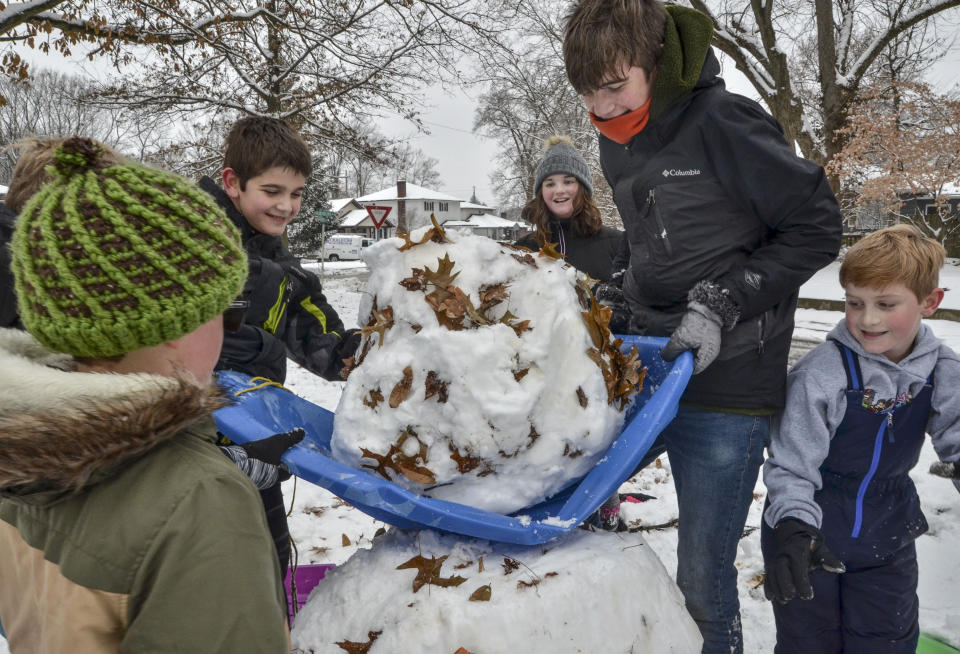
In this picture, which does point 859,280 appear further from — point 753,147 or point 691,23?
point 691,23

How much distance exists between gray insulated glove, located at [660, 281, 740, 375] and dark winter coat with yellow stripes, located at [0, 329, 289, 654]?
115cm

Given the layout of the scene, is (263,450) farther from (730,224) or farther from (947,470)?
(947,470)

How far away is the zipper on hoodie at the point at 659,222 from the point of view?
5.62 feet

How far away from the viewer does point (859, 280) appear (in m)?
1.84

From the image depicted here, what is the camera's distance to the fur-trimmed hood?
0.76 metres

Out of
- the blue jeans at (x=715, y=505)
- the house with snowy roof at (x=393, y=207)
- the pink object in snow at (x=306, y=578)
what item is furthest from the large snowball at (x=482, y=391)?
the house with snowy roof at (x=393, y=207)

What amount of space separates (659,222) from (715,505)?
0.88m

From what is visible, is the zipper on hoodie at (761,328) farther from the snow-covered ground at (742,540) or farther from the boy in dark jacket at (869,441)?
the snow-covered ground at (742,540)

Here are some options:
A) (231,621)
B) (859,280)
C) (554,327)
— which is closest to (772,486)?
(859,280)

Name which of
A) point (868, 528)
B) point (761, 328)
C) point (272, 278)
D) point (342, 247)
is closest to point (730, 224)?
point (761, 328)

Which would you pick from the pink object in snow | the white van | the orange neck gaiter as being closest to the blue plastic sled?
the orange neck gaiter

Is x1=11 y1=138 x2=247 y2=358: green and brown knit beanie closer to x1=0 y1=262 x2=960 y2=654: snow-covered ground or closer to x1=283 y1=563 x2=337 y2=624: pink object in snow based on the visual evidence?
x1=0 y1=262 x2=960 y2=654: snow-covered ground

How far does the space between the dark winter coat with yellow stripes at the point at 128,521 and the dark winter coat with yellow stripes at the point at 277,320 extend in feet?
3.69

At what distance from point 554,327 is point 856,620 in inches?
57.6
